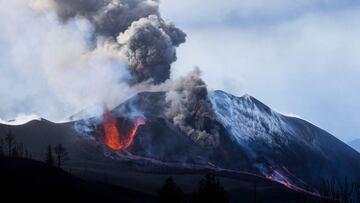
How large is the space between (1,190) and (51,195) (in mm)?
9611

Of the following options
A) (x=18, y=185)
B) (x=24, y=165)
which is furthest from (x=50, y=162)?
(x=18, y=185)

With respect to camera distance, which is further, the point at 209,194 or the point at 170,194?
the point at 170,194

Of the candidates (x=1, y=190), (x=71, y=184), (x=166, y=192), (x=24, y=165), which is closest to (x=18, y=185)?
(x=1, y=190)

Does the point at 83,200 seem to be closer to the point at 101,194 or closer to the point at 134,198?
the point at 101,194

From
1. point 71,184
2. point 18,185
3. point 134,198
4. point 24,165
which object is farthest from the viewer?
point 134,198

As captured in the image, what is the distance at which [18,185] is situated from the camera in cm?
12119

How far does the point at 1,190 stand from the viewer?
374 feet

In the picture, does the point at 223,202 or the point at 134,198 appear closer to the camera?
the point at 223,202

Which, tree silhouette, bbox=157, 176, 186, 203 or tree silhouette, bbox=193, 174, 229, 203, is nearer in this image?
tree silhouette, bbox=193, 174, 229, 203

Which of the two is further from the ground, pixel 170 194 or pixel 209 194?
pixel 209 194

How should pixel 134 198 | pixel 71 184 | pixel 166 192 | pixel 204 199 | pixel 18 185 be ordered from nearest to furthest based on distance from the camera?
pixel 204 199 < pixel 166 192 < pixel 18 185 < pixel 71 184 < pixel 134 198

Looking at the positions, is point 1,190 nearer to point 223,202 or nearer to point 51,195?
point 51,195

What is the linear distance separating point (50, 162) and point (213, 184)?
3896 inches

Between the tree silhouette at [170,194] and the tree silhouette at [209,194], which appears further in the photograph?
the tree silhouette at [170,194]
